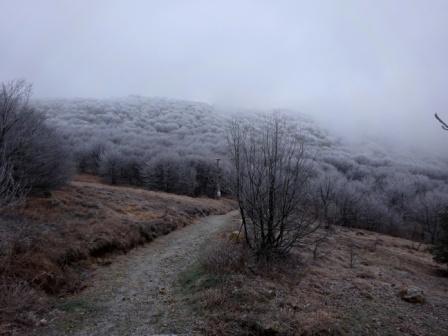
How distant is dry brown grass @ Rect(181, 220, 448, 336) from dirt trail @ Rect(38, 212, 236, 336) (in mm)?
689

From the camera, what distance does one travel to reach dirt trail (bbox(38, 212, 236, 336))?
7312mm

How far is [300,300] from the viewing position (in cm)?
897

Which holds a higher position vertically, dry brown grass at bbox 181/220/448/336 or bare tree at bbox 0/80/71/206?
bare tree at bbox 0/80/71/206

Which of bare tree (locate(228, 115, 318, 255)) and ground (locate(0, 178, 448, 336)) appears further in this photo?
bare tree (locate(228, 115, 318, 255))

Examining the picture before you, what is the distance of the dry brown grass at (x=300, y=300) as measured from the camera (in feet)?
24.2

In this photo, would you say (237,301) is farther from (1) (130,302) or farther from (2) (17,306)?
(2) (17,306)

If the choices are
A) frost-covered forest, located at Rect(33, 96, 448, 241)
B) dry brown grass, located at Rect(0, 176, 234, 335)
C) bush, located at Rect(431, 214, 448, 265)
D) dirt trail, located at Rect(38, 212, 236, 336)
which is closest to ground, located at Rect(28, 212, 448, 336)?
dirt trail, located at Rect(38, 212, 236, 336)

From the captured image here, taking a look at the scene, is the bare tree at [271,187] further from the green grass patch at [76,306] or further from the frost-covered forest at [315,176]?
the frost-covered forest at [315,176]

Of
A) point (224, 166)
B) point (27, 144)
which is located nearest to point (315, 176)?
point (224, 166)

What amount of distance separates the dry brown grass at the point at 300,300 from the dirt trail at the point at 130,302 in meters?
0.69

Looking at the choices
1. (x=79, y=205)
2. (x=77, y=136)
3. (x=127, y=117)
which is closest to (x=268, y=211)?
(x=79, y=205)

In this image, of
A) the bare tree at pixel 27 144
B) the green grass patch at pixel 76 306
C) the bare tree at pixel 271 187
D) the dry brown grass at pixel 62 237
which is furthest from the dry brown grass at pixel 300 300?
the bare tree at pixel 27 144

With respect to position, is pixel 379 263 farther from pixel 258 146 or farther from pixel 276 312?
pixel 276 312

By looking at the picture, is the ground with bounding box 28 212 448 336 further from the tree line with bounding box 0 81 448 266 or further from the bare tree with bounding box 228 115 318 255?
the tree line with bounding box 0 81 448 266
